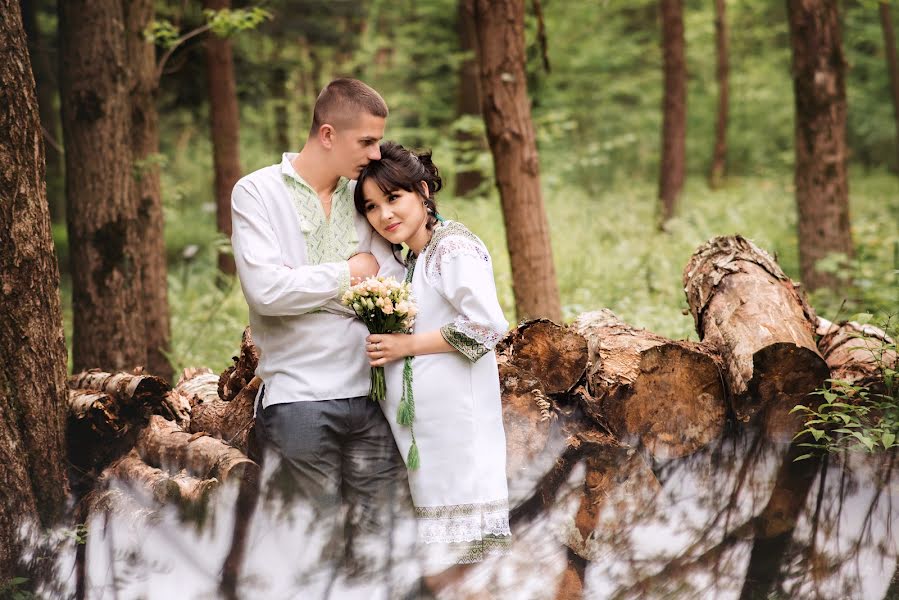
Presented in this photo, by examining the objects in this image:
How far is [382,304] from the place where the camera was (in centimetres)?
302

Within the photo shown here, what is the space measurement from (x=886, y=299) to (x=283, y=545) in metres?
6.41

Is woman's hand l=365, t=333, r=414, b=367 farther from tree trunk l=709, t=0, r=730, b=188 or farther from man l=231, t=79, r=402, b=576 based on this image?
tree trunk l=709, t=0, r=730, b=188

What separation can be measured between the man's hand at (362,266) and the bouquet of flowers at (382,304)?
0.13m

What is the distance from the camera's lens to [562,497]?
3.64 m

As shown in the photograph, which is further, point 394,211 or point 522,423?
point 522,423

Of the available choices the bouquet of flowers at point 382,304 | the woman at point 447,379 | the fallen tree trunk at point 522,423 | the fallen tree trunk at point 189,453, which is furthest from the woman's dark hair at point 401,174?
the fallen tree trunk at point 189,453

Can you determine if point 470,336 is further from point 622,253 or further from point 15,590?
point 622,253

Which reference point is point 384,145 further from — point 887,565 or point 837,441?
point 887,565

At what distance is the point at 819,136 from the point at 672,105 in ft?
19.3

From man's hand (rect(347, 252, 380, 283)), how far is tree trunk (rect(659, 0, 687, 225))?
34.9 ft

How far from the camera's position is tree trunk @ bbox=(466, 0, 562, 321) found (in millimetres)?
5902

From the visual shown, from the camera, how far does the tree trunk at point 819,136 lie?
8016 millimetres

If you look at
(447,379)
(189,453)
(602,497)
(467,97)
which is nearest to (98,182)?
(189,453)

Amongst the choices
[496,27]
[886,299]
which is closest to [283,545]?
[496,27]
